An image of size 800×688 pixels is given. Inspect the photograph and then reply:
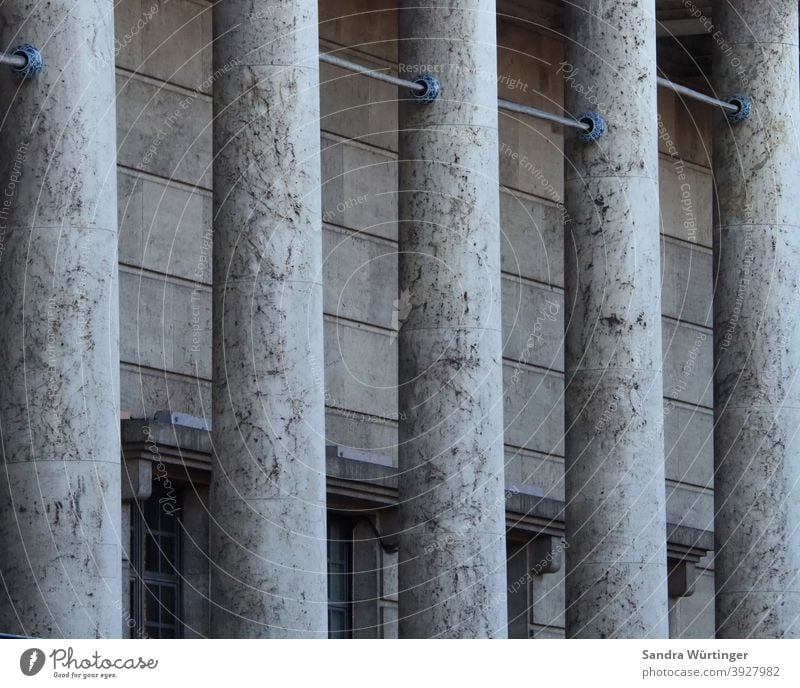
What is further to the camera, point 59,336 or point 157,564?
point 157,564

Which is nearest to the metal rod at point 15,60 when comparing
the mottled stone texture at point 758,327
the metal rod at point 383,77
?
the metal rod at point 383,77

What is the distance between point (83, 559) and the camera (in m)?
25.7

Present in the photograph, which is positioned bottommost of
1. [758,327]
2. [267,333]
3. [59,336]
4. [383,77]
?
[59,336]

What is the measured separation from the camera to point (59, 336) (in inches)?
1029

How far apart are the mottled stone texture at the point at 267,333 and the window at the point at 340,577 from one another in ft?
36.5

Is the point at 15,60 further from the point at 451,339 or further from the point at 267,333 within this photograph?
the point at 451,339

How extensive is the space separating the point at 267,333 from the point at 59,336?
10.9 feet

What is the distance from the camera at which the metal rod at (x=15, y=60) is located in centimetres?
2608

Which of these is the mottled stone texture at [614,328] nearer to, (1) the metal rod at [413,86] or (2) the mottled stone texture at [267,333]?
(1) the metal rod at [413,86]

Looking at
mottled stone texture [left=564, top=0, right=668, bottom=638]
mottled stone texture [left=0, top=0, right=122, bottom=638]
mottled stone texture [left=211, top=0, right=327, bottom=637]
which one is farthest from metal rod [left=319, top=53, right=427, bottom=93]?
mottled stone texture [left=0, top=0, right=122, bottom=638]

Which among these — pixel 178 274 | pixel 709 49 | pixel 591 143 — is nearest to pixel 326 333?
pixel 178 274

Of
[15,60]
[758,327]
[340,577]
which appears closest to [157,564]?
[340,577]
